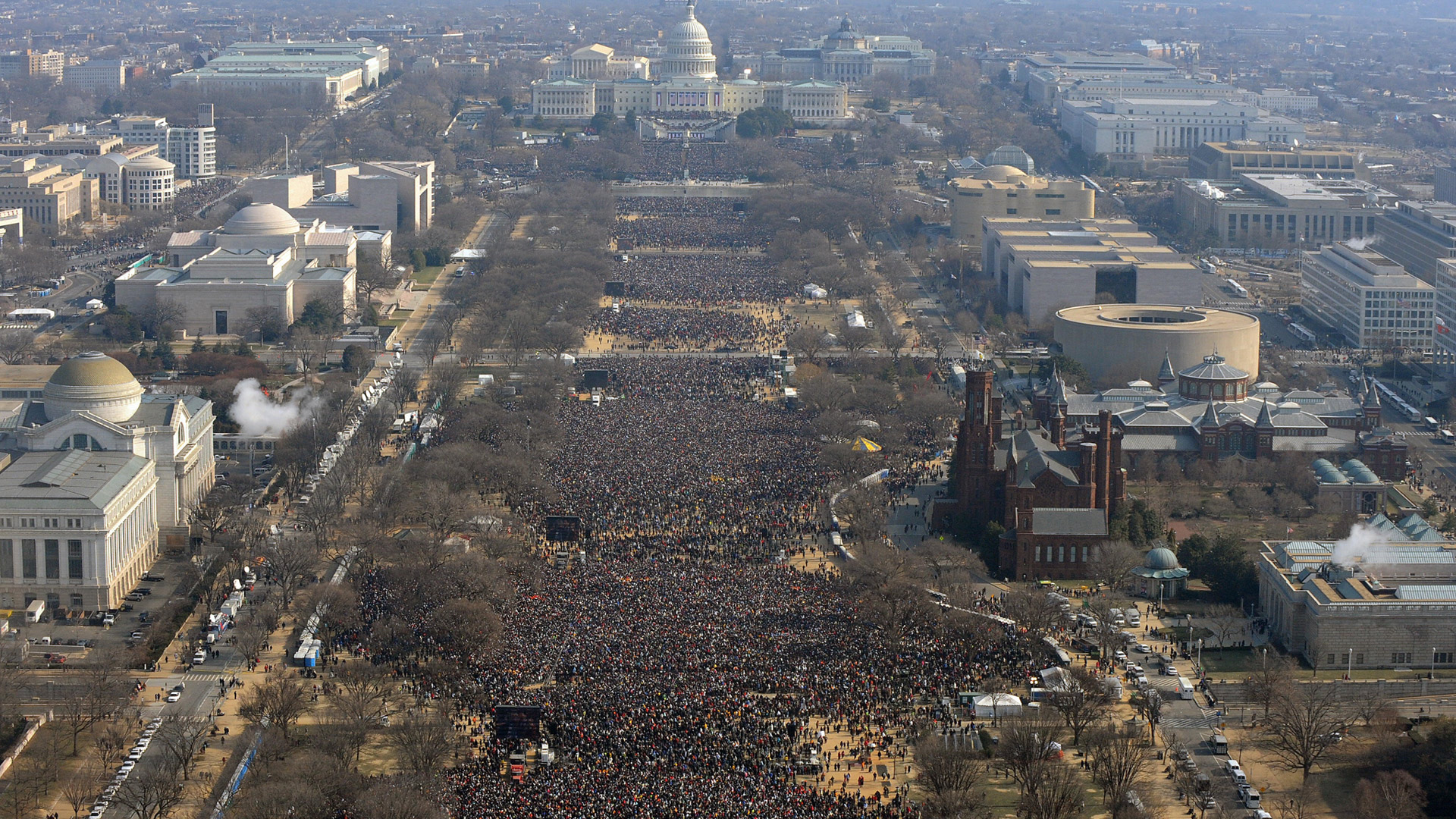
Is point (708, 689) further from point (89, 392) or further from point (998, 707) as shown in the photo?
point (89, 392)

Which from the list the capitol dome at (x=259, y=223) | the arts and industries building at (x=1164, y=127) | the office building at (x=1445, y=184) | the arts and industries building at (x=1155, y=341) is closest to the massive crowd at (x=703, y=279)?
the capitol dome at (x=259, y=223)

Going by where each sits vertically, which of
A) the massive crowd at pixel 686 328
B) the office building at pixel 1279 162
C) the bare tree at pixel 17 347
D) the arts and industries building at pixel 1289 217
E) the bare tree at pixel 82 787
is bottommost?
the bare tree at pixel 82 787

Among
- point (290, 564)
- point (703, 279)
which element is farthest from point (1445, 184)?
point (290, 564)

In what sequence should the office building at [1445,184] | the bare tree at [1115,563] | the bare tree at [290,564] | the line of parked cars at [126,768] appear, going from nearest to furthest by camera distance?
1. the line of parked cars at [126,768]
2. the bare tree at [290,564]
3. the bare tree at [1115,563]
4. the office building at [1445,184]

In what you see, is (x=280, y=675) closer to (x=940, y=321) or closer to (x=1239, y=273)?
(x=940, y=321)

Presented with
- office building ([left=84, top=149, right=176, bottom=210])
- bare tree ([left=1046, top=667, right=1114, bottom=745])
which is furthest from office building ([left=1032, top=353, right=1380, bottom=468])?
office building ([left=84, top=149, right=176, bottom=210])

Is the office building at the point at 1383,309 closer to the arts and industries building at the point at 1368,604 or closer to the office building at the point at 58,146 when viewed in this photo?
the arts and industries building at the point at 1368,604
